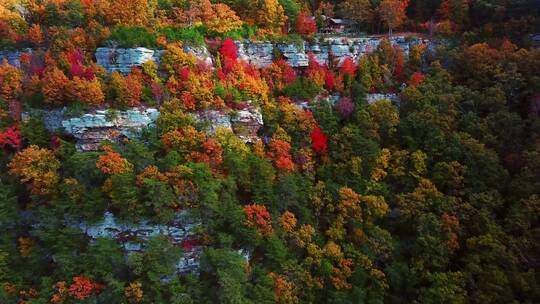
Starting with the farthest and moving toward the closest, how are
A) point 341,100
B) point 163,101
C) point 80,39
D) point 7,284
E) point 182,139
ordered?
point 341,100 < point 80,39 < point 163,101 < point 182,139 < point 7,284

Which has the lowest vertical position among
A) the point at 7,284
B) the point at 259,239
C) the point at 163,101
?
the point at 7,284

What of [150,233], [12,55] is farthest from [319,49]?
[12,55]

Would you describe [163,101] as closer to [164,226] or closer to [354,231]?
[164,226]

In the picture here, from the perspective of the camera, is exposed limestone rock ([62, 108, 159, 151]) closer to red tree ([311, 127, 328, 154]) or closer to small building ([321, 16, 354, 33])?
red tree ([311, 127, 328, 154])

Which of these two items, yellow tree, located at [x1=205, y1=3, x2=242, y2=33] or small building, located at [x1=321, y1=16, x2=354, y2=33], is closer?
yellow tree, located at [x1=205, y1=3, x2=242, y2=33]

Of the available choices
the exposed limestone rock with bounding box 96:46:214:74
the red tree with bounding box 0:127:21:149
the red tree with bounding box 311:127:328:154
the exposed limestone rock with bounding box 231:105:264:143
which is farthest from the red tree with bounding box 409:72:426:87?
the red tree with bounding box 0:127:21:149

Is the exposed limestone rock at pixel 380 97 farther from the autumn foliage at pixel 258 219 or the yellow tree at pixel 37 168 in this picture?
the yellow tree at pixel 37 168

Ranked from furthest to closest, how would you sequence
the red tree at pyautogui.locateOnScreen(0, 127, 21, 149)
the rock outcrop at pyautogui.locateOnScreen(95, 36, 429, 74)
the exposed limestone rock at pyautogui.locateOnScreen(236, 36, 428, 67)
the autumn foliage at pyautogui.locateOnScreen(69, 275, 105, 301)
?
the exposed limestone rock at pyautogui.locateOnScreen(236, 36, 428, 67) → the rock outcrop at pyautogui.locateOnScreen(95, 36, 429, 74) → the red tree at pyautogui.locateOnScreen(0, 127, 21, 149) → the autumn foliage at pyautogui.locateOnScreen(69, 275, 105, 301)

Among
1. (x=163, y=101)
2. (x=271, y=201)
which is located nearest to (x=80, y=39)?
(x=163, y=101)
